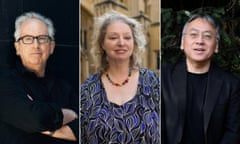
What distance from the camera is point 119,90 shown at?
442 centimetres

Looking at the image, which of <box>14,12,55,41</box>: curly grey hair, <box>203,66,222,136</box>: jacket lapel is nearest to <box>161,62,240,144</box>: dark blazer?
<box>203,66,222,136</box>: jacket lapel

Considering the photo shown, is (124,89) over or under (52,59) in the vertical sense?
under

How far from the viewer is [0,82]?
4.29 m

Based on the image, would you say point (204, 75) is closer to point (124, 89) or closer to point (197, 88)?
point (197, 88)

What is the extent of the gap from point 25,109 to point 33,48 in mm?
617

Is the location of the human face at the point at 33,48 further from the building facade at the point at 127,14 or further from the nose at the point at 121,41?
the nose at the point at 121,41

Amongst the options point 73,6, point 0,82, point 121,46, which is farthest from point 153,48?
point 0,82

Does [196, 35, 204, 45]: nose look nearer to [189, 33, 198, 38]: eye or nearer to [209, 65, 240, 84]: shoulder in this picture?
[189, 33, 198, 38]: eye

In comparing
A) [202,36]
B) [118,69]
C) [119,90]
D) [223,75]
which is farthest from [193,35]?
[119,90]

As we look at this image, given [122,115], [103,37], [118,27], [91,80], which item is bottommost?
[122,115]

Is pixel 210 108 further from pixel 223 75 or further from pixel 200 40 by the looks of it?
pixel 200 40

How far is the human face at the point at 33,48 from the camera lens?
169 inches

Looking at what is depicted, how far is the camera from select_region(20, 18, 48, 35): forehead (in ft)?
14.1

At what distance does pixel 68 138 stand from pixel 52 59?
83 centimetres
